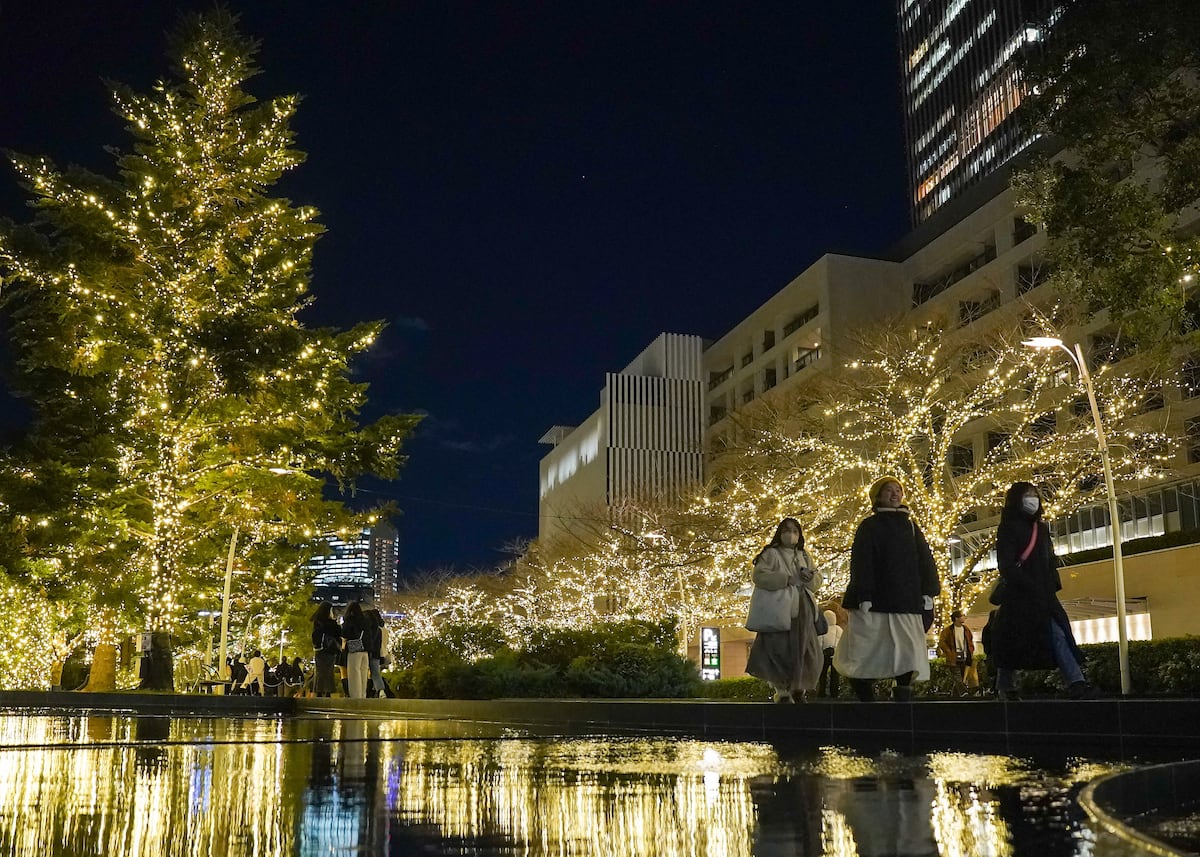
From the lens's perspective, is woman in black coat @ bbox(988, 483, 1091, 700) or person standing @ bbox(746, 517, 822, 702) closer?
woman in black coat @ bbox(988, 483, 1091, 700)

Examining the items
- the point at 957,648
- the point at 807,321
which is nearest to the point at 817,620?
the point at 957,648

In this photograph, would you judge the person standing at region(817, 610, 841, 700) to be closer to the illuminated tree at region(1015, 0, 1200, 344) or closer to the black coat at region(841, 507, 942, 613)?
the illuminated tree at region(1015, 0, 1200, 344)

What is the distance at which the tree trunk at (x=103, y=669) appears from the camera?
23766 mm

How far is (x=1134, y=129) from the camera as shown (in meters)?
13.1

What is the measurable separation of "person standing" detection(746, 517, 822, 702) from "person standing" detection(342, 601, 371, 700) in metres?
8.53

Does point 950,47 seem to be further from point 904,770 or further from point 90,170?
point 904,770

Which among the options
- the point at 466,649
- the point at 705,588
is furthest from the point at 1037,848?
the point at 705,588

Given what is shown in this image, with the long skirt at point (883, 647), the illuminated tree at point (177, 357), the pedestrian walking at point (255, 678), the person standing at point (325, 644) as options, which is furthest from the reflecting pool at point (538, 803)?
the pedestrian walking at point (255, 678)

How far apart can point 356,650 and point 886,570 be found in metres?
10.9

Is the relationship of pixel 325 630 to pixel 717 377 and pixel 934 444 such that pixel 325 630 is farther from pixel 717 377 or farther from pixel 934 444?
pixel 717 377

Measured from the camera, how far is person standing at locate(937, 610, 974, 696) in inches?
773

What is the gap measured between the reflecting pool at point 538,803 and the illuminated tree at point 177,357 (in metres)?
17.6

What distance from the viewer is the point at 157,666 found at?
22312 millimetres

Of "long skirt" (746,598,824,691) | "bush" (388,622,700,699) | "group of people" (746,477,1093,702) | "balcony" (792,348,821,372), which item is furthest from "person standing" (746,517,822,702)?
"balcony" (792,348,821,372)
